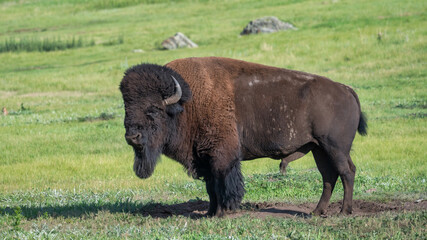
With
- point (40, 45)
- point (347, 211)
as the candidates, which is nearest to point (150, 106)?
point (347, 211)

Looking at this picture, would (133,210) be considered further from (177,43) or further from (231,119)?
(177,43)

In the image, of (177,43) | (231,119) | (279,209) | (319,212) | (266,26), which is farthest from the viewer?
(266,26)

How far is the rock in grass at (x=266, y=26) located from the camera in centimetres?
4750

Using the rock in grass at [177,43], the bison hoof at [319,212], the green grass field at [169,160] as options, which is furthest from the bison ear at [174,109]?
the rock in grass at [177,43]

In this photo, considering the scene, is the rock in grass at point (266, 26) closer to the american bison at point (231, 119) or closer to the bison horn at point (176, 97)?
the american bison at point (231, 119)

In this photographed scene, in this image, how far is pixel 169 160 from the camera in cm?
1644

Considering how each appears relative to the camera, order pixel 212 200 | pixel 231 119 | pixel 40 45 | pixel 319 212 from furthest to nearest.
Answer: pixel 40 45
pixel 319 212
pixel 212 200
pixel 231 119

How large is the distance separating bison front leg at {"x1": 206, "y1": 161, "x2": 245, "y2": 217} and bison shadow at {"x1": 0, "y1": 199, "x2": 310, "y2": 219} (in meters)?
0.37

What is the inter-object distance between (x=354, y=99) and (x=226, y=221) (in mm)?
2860

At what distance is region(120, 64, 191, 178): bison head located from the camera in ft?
27.7

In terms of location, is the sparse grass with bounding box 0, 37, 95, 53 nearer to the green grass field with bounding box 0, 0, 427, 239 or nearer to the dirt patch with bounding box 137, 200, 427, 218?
the green grass field with bounding box 0, 0, 427, 239

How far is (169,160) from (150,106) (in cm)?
798

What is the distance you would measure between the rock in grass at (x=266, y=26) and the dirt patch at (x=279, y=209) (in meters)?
38.4

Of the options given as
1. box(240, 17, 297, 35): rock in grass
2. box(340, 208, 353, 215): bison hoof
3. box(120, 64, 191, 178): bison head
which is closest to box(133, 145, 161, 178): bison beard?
box(120, 64, 191, 178): bison head
